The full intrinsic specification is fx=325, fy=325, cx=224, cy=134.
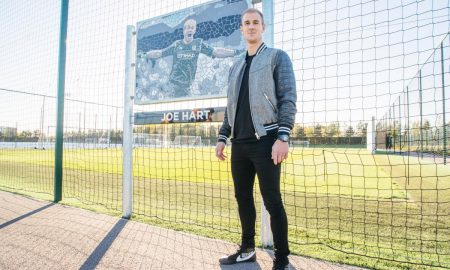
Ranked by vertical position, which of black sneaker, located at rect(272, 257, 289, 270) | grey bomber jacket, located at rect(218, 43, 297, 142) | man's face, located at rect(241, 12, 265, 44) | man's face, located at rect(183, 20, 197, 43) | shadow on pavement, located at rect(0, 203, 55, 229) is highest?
man's face, located at rect(183, 20, 197, 43)

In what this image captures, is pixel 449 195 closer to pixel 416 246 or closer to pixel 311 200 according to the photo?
pixel 311 200

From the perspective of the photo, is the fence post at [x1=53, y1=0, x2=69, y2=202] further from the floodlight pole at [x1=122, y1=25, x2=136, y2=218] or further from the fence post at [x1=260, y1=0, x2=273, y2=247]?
the fence post at [x1=260, y1=0, x2=273, y2=247]

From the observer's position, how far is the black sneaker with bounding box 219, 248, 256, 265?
2.37m

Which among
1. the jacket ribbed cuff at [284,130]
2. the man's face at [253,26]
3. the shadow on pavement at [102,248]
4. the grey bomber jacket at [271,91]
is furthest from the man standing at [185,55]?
the jacket ribbed cuff at [284,130]

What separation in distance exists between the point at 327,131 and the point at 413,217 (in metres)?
1.67

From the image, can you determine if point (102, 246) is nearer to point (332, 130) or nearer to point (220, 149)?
point (220, 149)

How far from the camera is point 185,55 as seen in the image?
3746 millimetres

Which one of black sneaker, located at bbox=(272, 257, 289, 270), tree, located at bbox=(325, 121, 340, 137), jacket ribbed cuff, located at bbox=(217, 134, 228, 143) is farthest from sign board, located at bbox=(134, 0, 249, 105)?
black sneaker, located at bbox=(272, 257, 289, 270)

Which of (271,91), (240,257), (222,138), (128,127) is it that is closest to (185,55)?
(128,127)

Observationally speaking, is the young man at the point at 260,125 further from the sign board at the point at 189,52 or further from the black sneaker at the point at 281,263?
the sign board at the point at 189,52

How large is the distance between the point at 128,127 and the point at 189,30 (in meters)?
1.37

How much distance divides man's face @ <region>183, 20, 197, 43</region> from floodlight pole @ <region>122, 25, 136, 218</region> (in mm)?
775

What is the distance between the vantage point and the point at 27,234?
2.97 meters

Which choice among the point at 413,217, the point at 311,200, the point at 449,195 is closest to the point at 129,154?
the point at 311,200
